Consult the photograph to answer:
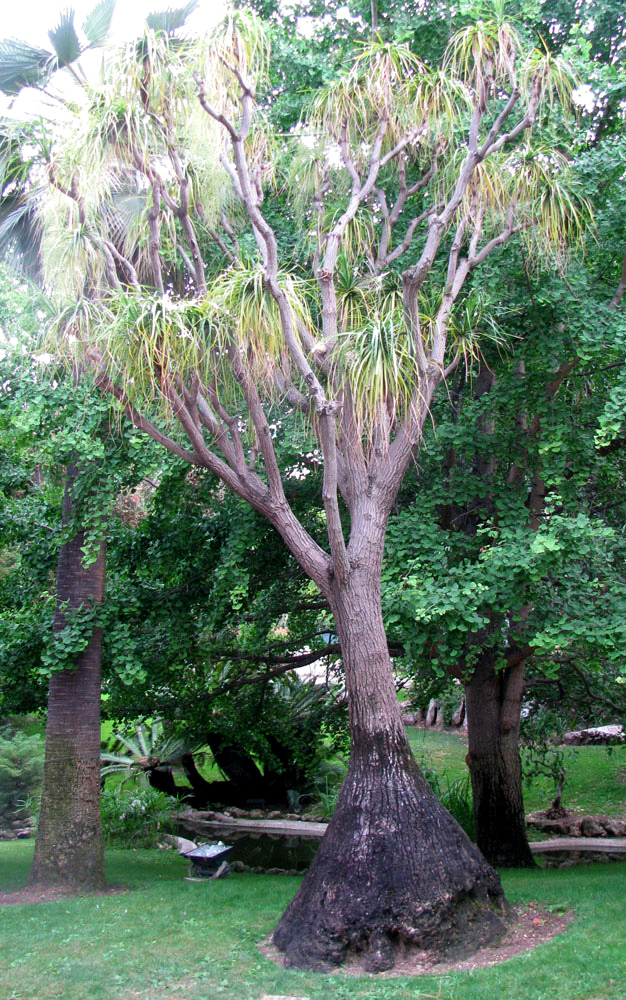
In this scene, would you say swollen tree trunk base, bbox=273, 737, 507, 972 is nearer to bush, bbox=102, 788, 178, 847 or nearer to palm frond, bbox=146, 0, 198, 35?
palm frond, bbox=146, 0, 198, 35

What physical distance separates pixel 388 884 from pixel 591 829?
8279 mm

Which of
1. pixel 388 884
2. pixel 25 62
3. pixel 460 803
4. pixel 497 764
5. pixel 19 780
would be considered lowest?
pixel 388 884

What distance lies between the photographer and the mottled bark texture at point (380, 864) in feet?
18.4

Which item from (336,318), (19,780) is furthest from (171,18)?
(19,780)

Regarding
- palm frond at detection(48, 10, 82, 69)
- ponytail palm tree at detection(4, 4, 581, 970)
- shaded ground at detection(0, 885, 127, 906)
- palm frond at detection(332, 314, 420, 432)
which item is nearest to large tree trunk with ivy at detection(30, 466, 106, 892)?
shaded ground at detection(0, 885, 127, 906)

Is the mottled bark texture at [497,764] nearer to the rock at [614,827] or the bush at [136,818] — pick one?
the rock at [614,827]

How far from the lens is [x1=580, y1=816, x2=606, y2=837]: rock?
1273 cm

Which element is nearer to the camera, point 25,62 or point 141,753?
point 25,62

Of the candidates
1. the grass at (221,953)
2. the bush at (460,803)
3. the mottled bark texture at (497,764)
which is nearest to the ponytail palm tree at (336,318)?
the grass at (221,953)

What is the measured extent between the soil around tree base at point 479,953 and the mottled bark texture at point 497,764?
2912 millimetres

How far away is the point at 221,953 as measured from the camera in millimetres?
5938

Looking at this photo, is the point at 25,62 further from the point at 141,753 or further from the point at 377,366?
the point at 141,753

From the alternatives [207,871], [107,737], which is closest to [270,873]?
[207,871]

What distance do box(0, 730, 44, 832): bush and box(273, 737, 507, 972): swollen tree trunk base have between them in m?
8.84
